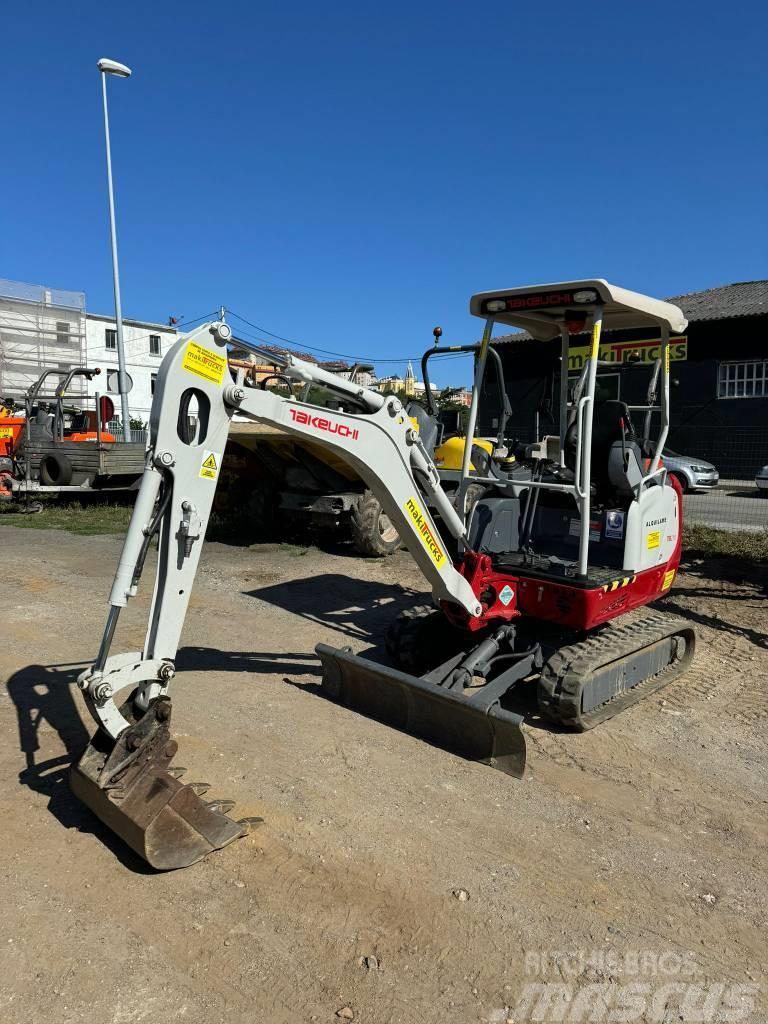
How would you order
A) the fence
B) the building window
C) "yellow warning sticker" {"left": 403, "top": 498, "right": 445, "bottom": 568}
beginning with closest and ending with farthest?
1. "yellow warning sticker" {"left": 403, "top": 498, "right": 445, "bottom": 568}
2. the fence
3. the building window

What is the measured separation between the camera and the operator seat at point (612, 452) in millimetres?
5387

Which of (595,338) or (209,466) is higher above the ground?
(595,338)

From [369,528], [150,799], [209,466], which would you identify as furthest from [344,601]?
[150,799]

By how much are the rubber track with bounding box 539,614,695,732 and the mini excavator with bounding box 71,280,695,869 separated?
0.05 feet

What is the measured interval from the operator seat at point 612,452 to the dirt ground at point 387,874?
5.22 ft

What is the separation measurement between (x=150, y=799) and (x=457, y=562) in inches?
104

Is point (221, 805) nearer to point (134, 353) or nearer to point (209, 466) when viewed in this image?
point (209, 466)

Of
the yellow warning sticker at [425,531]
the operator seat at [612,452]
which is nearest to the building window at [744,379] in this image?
the operator seat at [612,452]

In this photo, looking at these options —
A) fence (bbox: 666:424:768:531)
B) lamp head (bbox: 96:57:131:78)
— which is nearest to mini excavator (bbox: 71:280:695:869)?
fence (bbox: 666:424:768:531)

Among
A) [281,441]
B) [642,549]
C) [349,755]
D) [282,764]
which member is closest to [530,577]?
[642,549]

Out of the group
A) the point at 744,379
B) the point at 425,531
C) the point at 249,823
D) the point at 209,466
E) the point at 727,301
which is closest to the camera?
the point at 249,823

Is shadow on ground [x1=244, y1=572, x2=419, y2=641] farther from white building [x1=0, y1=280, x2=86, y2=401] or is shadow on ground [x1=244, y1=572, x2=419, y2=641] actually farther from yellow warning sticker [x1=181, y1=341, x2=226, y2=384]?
white building [x1=0, y1=280, x2=86, y2=401]

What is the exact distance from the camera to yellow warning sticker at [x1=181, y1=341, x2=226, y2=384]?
3531 millimetres

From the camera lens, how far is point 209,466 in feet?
12.1
